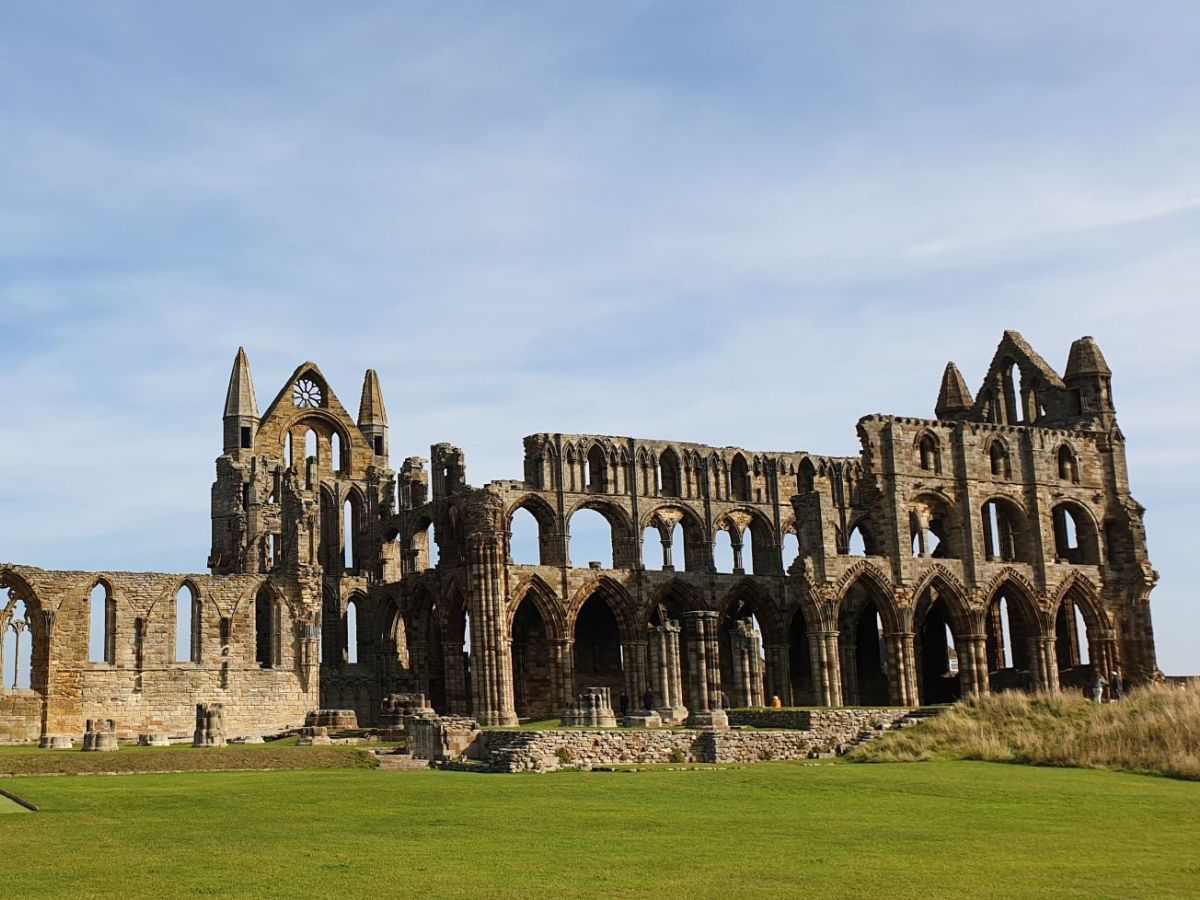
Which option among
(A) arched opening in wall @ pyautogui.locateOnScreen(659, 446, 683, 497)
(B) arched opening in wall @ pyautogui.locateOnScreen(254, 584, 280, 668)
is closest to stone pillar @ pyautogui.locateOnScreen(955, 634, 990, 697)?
(A) arched opening in wall @ pyautogui.locateOnScreen(659, 446, 683, 497)

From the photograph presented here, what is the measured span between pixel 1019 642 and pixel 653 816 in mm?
42085

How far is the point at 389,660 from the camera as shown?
56125 millimetres

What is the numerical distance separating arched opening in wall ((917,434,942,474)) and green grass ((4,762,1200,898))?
1208 inches

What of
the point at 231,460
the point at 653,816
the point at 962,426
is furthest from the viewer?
the point at 231,460

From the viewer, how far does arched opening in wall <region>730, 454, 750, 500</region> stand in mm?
56688

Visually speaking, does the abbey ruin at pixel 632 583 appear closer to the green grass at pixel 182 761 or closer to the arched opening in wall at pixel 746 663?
the arched opening in wall at pixel 746 663

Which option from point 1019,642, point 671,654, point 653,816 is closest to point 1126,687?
point 1019,642

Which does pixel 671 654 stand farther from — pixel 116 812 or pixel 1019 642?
pixel 116 812

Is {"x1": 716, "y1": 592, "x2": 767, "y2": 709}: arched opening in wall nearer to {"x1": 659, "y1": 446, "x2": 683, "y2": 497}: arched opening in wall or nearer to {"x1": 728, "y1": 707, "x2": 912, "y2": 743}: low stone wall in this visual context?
{"x1": 659, "y1": 446, "x2": 683, "y2": 497}: arched opening in wall

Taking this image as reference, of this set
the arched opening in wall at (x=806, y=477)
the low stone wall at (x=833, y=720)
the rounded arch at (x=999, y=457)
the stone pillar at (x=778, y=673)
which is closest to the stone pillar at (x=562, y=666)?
the stone pillar at (x=778, y=673)

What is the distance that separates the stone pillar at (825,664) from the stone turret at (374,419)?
2261cm

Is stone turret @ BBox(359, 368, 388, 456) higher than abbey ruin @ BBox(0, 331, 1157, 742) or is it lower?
higher

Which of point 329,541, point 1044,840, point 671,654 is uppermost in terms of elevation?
point 329,541

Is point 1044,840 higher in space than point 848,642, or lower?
lower
